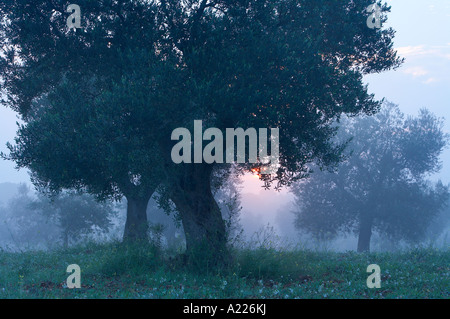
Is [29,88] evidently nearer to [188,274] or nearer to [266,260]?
[188,274]

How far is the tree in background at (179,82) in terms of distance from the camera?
11180 millimetres

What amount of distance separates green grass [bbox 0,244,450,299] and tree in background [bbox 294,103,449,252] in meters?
21.9

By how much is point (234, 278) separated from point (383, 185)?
29.2m

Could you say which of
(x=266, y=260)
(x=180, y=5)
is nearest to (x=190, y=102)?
(x=180, y=5)

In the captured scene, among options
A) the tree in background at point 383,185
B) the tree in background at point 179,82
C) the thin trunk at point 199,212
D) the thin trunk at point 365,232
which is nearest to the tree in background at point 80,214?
the tree in background at point 383,185

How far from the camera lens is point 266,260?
12.1m

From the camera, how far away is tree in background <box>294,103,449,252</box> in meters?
35.8

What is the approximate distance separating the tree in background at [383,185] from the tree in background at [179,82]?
2404 cm

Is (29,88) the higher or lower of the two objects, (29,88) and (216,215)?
the higher

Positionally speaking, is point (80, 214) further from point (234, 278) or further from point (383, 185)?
point (234, 278)

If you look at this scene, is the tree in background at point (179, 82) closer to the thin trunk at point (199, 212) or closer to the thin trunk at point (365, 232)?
the thin trunk at point (199, 212)

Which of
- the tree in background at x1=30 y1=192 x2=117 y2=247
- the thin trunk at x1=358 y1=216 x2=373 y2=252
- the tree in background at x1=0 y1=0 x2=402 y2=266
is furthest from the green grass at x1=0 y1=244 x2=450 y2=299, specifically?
the tree in background at x1=30 y1=192 x2=117 y2=247

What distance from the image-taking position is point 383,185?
36219mm

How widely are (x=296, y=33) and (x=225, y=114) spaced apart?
12.7ft
